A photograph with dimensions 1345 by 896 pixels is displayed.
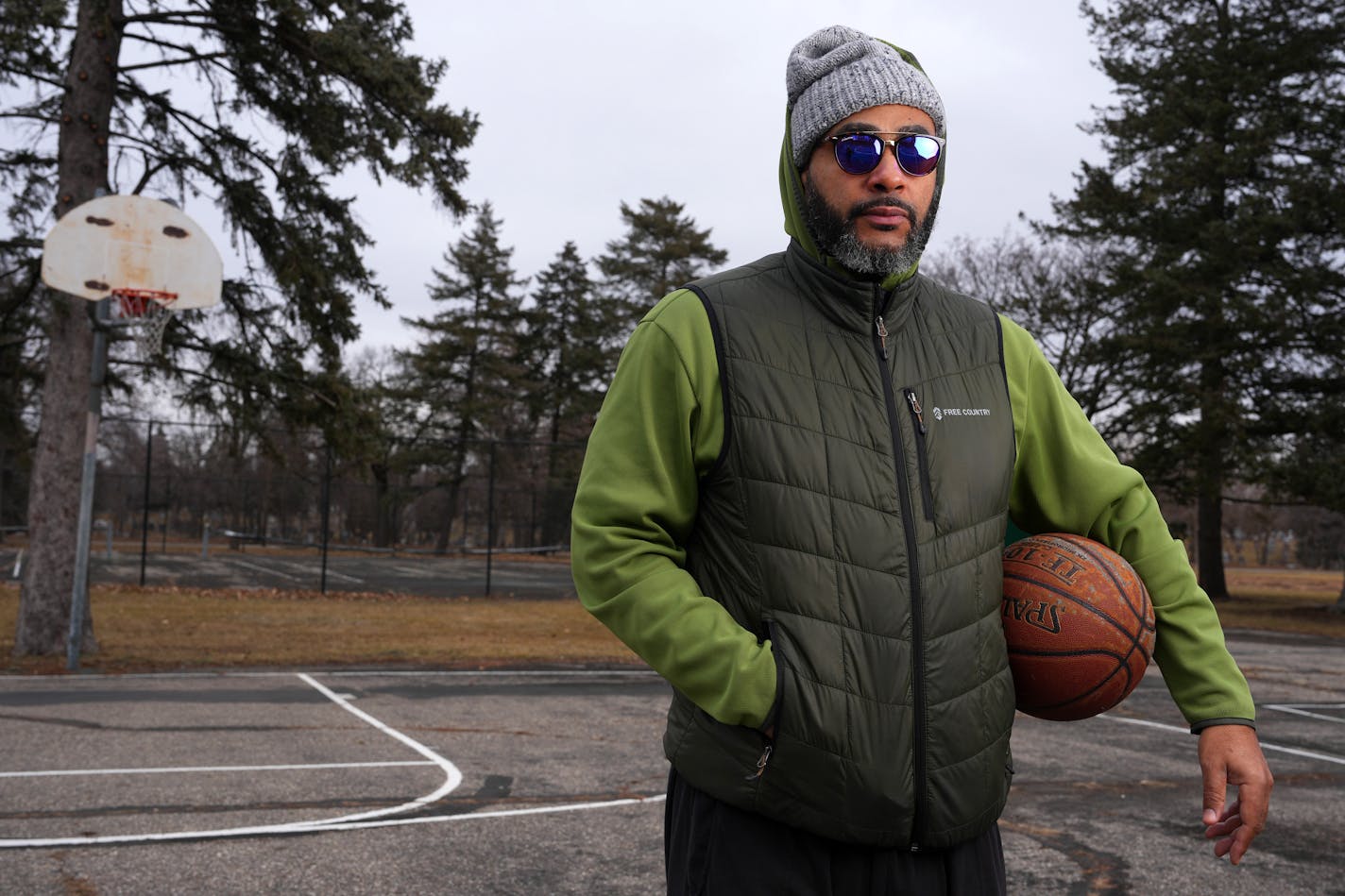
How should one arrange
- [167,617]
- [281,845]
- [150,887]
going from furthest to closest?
[167,617] < [281,845] < [150,887]

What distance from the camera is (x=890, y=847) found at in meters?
2.01

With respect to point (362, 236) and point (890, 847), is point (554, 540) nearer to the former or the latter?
point (362, 236)

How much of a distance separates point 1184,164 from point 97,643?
982 inches

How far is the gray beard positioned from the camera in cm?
217

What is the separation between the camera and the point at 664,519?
6.75 ft

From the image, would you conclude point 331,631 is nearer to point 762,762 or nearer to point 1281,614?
point 762,762

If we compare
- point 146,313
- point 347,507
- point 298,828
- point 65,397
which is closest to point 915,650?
point 298,828

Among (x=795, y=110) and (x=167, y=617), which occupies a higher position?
(x=795, y=110)

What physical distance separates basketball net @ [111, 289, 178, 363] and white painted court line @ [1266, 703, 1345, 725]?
456 inches

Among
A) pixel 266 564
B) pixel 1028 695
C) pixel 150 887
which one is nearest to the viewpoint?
pixel 1028 695

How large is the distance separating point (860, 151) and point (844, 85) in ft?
0.50

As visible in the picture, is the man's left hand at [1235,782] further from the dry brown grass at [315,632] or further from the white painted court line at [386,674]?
the dry brown grass at [315,632]

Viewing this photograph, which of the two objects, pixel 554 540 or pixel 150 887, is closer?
pixel 150 887

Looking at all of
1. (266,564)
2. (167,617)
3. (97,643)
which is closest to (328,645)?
(97,643)
